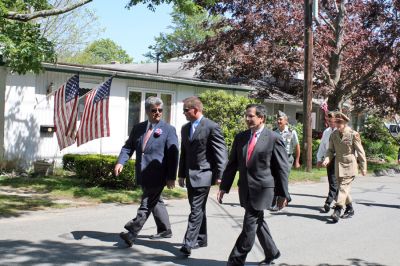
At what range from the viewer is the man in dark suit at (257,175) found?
5438mm

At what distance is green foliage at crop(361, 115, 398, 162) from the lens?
961 inches

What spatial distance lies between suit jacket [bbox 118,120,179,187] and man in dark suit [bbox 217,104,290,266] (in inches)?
46.6

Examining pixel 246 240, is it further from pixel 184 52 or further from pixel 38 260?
pixel 184 52

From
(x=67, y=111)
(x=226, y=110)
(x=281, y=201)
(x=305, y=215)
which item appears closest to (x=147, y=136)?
(x=281, y=201)

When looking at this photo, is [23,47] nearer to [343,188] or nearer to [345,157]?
[345,157]

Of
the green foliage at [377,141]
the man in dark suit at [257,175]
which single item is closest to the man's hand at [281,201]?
the man in dark suit at [257,175]

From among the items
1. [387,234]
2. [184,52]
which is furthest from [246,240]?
[184,52]

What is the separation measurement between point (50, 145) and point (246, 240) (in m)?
9.70

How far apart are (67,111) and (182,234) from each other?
6071 mm

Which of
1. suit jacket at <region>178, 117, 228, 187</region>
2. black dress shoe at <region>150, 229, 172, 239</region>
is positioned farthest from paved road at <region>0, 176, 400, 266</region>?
suit jacket at <region>178, 117, 228, 187</region>

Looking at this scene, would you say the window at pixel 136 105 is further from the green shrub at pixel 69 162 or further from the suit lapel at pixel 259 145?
the suit lapel at pixel 259 145

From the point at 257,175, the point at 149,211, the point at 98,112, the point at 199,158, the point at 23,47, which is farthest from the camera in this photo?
the point at 98,112

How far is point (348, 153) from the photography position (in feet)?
28.8

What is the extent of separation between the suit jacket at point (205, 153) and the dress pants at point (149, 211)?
52 cm
